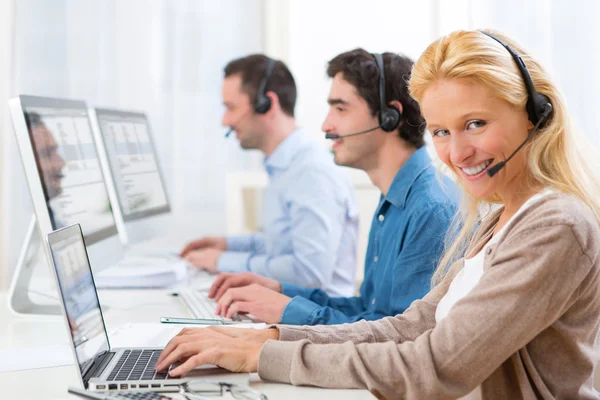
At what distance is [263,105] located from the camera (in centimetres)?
270

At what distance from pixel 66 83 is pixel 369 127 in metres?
2.12

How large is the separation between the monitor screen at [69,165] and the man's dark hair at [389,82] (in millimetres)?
675

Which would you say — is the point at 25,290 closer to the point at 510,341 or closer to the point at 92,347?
the point at 92,347

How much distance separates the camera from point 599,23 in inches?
119

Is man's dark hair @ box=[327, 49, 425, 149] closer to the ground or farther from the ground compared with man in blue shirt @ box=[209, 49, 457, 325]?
farther from the ground

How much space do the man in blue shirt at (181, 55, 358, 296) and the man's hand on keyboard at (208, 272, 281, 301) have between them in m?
0.45

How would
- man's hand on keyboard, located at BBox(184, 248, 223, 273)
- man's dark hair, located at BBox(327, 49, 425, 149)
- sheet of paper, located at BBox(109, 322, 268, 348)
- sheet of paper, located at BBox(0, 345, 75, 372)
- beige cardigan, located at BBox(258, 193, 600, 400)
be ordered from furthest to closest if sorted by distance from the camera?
man's hand on keyboard, located at BBox(184, 248, 223, 273)
man's dark hair, located at BBox(327, 49, 425, 149)
sheet of paper, located at BBox(109, 322, 268, 348)
sheet of paper, located at BBox(0, 345, 75, 372)
beige cardigan, located at BBox(258, 193, 600, 400)

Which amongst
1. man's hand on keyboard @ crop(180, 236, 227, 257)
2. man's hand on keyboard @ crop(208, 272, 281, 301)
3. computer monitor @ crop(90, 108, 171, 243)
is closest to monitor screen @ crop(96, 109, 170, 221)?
computer monitor @ crop(90, 108, 171, 243)

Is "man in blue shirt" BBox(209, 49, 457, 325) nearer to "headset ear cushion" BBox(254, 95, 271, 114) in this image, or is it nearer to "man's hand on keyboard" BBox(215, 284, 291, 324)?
"man's hand on keyboard" BBox(215, 284, 291, 324)

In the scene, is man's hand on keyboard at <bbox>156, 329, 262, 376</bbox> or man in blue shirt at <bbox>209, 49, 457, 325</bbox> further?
man in blue shirt at <bbox>209, 49, 457, 325</bbox>

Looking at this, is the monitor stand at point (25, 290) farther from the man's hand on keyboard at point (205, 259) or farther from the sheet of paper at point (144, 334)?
the man's hand on keyboard at point (205, 259)

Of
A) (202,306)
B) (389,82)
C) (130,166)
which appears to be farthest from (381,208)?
(130,166)

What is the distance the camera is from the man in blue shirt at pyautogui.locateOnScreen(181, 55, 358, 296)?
7.45 ft

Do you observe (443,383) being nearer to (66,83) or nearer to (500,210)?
(500,210)
